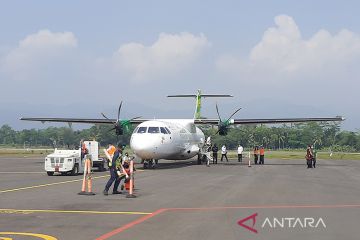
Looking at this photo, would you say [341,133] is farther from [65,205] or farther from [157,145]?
[65,205]

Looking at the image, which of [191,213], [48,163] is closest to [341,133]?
[48,163]

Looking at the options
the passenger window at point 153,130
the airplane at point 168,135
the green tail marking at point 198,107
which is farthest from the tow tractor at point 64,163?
the green tail marking at point 198,107

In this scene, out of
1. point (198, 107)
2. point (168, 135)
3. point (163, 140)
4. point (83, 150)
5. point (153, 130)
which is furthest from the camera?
point (198, 107)

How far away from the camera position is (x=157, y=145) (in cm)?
2977

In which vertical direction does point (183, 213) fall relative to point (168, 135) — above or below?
below

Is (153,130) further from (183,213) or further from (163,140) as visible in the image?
(183,213)

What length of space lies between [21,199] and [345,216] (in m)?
9.50

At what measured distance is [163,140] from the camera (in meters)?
30.7

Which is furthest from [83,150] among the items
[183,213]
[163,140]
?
[183,213]

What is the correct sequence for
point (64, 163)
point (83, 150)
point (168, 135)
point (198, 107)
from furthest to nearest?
point (198, 107) → point (168, 135) → point (83, 150) → point (64, 163)

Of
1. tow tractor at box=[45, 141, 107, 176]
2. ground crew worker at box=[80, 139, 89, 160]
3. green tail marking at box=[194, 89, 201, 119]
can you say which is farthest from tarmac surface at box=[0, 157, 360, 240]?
green tail marking at box=[194, 89, 201, 119]

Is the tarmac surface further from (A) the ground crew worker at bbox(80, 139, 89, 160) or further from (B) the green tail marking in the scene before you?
(B) the green tail marking

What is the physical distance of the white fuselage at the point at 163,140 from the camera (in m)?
29.1

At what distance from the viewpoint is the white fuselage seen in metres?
29.1
